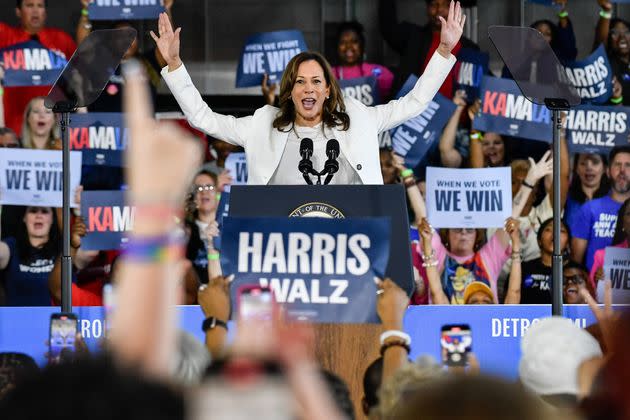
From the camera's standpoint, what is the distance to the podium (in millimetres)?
3277

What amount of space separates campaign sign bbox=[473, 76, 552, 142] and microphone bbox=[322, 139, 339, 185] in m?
2.60

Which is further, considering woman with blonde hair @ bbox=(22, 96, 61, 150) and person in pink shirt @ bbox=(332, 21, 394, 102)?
person in pink shirt @ bbox=(332, 21, 394, 102)

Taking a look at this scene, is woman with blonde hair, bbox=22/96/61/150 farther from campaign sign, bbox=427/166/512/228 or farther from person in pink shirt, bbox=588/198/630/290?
person in pink shirt, bbox=588/198/630/290

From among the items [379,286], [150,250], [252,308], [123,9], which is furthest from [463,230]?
[150,250]

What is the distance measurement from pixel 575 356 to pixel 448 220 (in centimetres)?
427

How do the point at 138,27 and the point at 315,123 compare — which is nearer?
the point at 315,123

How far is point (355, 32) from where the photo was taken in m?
7.46

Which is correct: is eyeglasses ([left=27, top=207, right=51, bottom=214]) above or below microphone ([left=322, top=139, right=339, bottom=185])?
below

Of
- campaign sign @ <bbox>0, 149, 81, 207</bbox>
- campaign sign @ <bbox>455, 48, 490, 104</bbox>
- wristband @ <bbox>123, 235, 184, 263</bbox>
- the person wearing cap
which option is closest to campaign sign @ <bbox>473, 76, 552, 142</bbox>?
campaign sign @ <bbox>455, 48, 490, 104</bbox>

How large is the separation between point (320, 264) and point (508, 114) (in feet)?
12.4

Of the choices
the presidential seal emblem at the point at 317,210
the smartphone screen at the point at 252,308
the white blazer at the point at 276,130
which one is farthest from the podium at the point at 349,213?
the smartphone screen at the point at 252,308

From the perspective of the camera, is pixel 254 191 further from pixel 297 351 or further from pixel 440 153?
pixel 440 153

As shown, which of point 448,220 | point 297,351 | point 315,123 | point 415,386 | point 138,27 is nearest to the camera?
point 297,351

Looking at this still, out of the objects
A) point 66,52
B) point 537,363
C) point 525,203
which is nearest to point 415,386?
point 537,363
